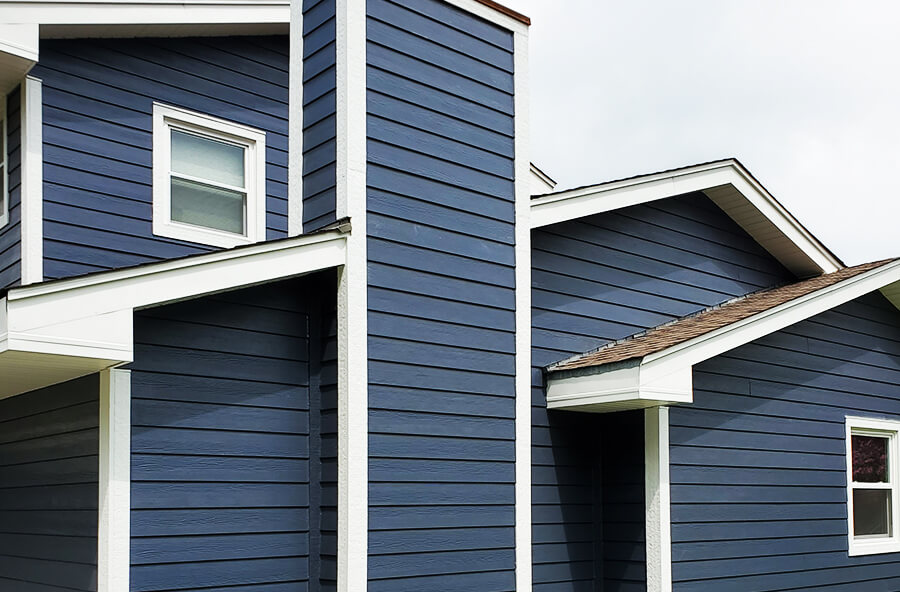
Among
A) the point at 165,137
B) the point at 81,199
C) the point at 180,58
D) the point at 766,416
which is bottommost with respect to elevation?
the point at 766,416

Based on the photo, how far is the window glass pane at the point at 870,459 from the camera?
8.86 meters

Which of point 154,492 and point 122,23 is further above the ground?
point 122,23

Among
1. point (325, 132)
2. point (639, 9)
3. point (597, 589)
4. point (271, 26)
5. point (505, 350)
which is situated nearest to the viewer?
point (325, 132)

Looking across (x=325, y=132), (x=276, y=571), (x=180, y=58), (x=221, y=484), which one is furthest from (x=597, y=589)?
(x=180, y=58)

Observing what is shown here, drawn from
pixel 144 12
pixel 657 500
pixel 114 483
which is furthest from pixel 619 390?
pixel 144 12

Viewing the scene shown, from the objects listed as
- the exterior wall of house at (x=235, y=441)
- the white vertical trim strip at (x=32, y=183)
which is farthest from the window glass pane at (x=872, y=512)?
the white vertical trim strip at (x=32, y=183)

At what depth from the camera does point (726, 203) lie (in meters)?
8.59

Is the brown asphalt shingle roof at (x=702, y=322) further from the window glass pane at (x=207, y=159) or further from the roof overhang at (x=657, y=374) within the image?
the window glass pane at (x=207, y=159)

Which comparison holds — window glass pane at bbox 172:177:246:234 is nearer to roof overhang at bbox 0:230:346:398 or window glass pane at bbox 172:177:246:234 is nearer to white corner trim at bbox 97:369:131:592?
roof overhang at bbox 0:230:346:398

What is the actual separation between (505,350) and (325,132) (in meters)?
1.74

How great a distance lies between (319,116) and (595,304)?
2.58 metres

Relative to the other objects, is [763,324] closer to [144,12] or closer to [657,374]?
[657,374]

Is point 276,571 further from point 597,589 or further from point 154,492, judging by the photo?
point 597,589

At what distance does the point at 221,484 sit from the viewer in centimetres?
540
